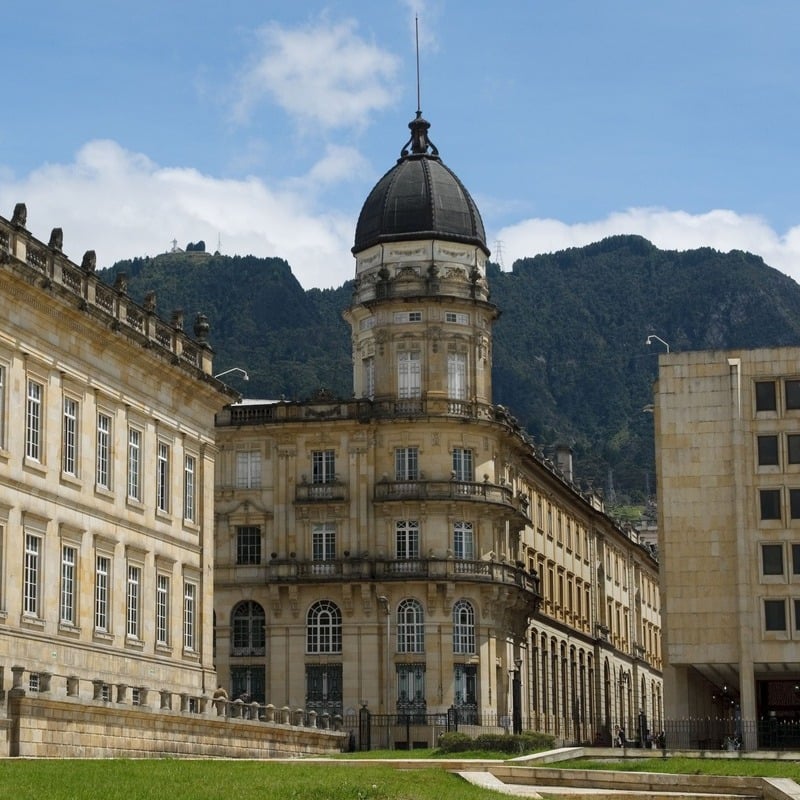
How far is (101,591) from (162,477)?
270 inches

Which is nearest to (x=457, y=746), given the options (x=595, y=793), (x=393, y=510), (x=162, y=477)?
(x=162, y=477)

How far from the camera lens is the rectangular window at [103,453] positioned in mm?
56719

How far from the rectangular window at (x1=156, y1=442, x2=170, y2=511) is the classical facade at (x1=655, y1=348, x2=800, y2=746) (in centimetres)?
1961

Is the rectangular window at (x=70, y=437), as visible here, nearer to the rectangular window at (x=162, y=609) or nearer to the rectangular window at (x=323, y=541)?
the rectangular window at (x=162, y=609)

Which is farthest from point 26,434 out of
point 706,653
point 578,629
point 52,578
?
point 578,629

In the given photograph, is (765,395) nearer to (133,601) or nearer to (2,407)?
(133,601)

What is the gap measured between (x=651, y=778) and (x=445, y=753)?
15.0m

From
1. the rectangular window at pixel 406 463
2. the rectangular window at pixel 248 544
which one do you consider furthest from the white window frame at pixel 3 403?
the rectangular window at pixel 406 463

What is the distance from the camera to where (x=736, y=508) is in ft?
225

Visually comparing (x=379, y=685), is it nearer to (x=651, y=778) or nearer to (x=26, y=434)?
(x=26, y=434)

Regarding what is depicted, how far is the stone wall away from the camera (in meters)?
41.1

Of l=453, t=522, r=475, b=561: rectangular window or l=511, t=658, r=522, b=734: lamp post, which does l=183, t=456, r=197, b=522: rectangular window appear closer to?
l=453, t=522, r=475, b=561: rectangular window

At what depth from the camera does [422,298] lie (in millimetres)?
85000

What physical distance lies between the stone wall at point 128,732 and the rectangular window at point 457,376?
26.8 metres
